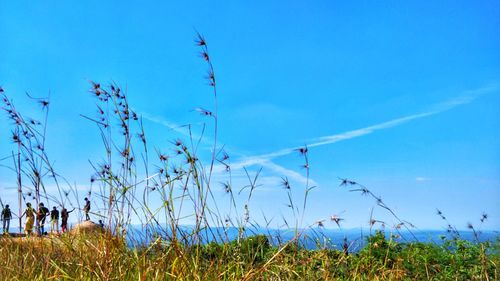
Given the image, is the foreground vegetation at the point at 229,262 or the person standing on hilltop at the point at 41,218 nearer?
the foreground vegetation at the point at 229,262

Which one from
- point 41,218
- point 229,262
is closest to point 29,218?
point 41,218

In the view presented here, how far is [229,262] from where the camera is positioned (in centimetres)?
523

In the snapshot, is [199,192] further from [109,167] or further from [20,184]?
[20,184]

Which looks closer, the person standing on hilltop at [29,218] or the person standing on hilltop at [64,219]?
the person standing on hilltop at [64,219]

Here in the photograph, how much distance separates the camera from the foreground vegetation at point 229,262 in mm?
4504

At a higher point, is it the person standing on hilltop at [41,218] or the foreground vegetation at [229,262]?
the person standing on hilltop at [41,218]

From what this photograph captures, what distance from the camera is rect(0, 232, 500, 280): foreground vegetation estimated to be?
450 cm

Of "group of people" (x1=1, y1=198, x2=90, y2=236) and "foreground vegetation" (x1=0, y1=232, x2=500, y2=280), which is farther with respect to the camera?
"group of people" (x1=1, y1=198, x2=90, y2=236)

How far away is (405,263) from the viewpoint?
22.2 feet

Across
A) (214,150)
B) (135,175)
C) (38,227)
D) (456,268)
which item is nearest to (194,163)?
(214,150)

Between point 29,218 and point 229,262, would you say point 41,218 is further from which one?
point 229,262

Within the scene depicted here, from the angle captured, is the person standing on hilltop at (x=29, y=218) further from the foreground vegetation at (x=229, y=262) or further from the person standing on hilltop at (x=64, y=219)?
the person standing on hilltop at (x=64, y=219)

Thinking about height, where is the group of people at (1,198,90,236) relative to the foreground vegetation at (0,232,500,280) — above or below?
above

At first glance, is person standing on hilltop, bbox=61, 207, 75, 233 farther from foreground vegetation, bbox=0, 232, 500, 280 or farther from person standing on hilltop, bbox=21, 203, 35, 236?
person standing on hilltop, bbox=21, 203, 35, 236
